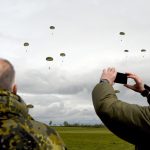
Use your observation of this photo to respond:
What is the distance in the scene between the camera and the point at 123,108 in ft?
19.3

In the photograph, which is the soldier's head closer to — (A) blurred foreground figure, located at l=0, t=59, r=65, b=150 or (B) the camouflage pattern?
(A) blurred foreground figure, located at l=0, t=59, r=65, b=150

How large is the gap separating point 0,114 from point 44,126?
0.71m

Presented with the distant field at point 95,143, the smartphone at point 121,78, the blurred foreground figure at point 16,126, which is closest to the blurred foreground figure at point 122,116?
the smartphone at point 121,78

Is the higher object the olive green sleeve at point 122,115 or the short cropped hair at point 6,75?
the short cropped hair at point 6,75

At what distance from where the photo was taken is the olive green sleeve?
5.88 metres

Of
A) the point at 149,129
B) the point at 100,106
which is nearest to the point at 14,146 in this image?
the point at 100,106

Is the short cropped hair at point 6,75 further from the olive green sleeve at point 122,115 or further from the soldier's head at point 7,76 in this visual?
the olive green sleeve at point 122,115

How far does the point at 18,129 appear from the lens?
5.81 m

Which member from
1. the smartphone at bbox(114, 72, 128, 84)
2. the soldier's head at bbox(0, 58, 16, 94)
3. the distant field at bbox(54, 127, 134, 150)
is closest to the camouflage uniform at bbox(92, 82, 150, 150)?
the smartphone at bbox(114, 72, 128, 84)

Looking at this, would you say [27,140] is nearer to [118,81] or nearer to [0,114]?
[0,114]

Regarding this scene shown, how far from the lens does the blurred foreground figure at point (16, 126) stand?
566cm

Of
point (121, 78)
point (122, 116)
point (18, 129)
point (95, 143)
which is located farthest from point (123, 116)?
point (95, 143)

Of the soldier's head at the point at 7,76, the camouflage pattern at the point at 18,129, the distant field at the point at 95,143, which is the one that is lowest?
the distant field at the point at 95,143

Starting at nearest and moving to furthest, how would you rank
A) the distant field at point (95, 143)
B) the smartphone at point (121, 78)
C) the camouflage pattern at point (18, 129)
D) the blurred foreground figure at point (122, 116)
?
the camouflage pattern at point (18, 129) → the blurred foreground figure at point (122, 116) → the smartphone at point (121, 78) → the distant field at point (95, 143)
